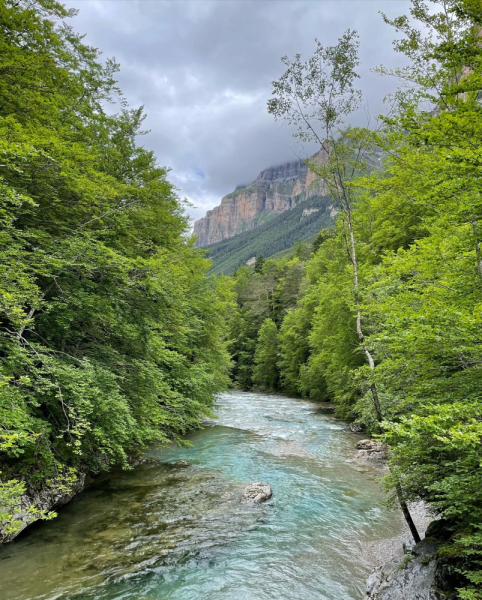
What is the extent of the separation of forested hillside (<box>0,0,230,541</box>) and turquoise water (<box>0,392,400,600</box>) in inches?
39.3

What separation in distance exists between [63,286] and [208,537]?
679 cm

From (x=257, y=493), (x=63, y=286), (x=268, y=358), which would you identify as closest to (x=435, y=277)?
(x=257, y=493)

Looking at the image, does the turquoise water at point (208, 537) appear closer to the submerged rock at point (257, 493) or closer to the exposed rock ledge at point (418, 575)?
the submerged rock at point (257, 493)

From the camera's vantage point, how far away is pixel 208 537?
298 inches

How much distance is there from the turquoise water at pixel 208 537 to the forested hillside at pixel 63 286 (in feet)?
3.27

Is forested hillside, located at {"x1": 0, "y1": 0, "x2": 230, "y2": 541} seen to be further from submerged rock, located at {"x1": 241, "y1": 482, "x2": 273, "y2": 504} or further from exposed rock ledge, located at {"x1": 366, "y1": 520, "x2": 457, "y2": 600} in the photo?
exposed rock ledge, located at {"x1": 366, "y1": 520, "x2": 457, "y2": 600}

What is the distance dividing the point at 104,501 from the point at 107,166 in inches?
441

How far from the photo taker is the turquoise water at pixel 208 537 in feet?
19.3

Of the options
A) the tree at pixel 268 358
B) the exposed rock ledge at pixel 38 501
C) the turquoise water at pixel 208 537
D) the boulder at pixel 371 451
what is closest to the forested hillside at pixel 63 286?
the exposed rock ledge at pixel 38 501

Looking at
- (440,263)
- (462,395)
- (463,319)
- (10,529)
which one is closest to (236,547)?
(10,529)

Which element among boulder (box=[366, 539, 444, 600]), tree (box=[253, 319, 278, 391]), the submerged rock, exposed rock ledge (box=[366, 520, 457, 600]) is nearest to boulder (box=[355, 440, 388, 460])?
the submerged rock

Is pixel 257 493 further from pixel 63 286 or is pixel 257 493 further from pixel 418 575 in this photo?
pixel 63 286

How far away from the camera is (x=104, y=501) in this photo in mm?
9250

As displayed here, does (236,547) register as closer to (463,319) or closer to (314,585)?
(314,585)
